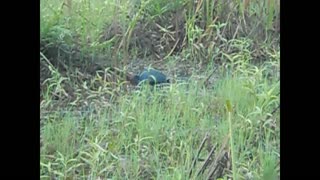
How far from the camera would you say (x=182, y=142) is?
1837mm

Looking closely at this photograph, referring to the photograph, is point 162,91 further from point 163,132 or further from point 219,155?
point 219,155

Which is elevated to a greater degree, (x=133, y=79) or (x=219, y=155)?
(x=133, y=79)

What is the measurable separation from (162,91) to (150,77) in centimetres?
5

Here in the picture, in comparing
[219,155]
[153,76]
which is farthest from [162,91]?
[219,155]

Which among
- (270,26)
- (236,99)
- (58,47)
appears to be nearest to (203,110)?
(236,99)

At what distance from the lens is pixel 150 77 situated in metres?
1.86

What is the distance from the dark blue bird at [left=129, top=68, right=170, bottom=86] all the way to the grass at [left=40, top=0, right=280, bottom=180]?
0.02 m

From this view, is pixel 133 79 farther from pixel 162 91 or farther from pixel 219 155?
pixel 219 155

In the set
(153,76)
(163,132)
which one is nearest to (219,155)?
(163,132)

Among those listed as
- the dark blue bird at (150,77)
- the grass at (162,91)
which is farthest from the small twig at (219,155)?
the dark blue bird at (150,77)
